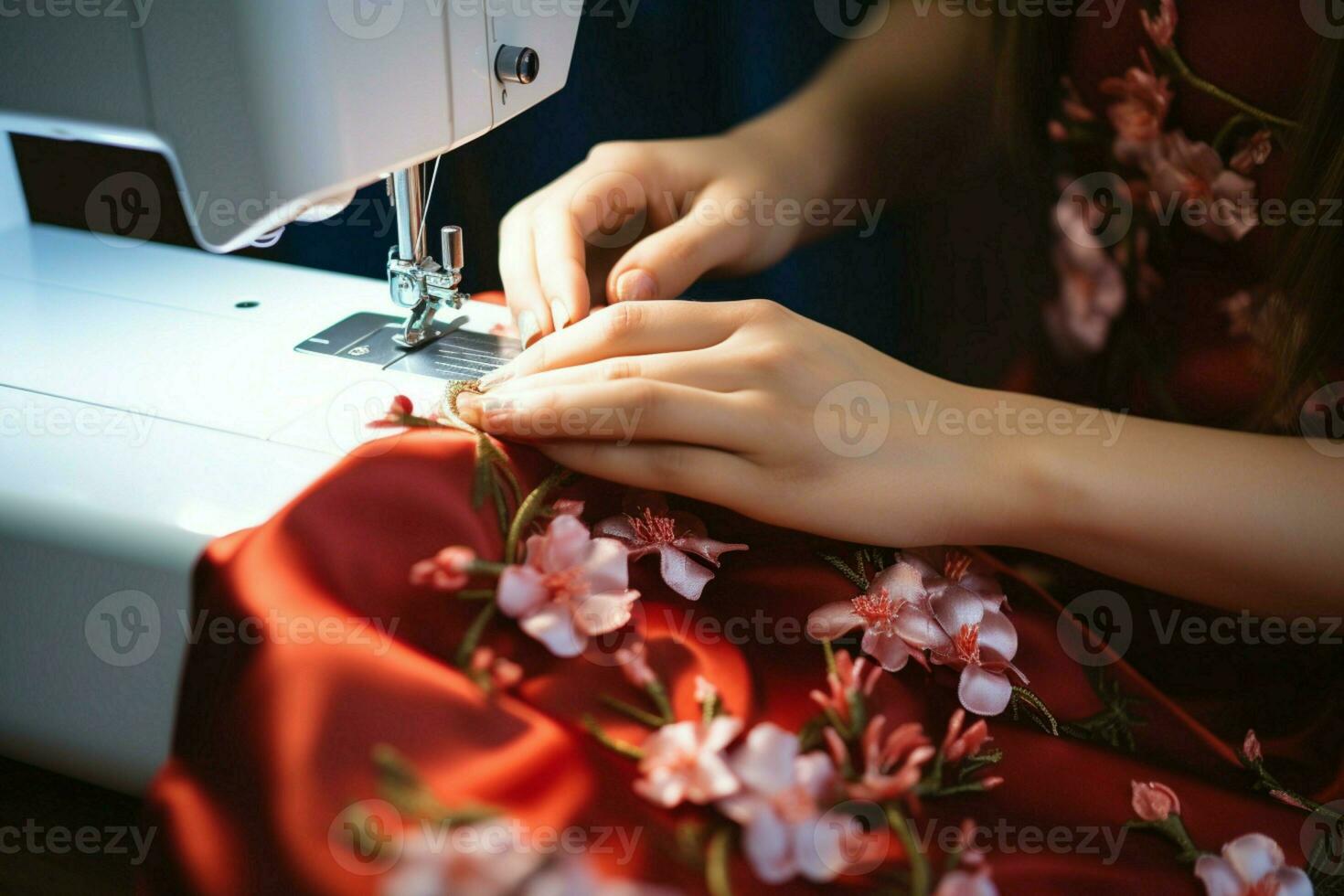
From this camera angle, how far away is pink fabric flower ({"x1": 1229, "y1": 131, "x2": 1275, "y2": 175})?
0.79m

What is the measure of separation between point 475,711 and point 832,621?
0.73 ft

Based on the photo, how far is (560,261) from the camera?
795 mm

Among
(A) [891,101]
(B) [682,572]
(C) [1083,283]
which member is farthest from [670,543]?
(A) [891,101]

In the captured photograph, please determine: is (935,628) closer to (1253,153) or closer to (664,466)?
(664,466)

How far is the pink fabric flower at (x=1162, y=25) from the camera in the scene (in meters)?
Answer: 0.80

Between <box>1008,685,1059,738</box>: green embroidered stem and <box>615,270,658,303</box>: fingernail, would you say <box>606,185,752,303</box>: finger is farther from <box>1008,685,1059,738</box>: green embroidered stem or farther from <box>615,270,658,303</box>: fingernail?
<box>1008,685,1059,738</box>: green embroidered stem

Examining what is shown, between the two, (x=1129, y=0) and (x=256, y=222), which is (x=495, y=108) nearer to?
(x=256, y=222)

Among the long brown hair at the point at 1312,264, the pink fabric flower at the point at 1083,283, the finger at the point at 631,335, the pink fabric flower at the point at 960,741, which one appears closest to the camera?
the pink fabric flower at the point at 960,741

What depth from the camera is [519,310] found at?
81 centimetres

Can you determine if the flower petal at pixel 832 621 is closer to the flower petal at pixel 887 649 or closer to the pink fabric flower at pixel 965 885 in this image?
the flower petal at pixel 887 649

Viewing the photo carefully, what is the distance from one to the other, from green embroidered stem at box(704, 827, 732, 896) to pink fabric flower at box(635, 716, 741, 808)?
0.02 metres

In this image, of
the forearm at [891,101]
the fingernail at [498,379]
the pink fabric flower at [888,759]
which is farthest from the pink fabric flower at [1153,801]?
the forearm at [891,101]

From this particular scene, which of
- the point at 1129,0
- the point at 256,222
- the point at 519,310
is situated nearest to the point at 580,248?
the point at 519,310

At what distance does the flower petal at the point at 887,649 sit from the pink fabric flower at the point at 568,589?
0.44 feet
